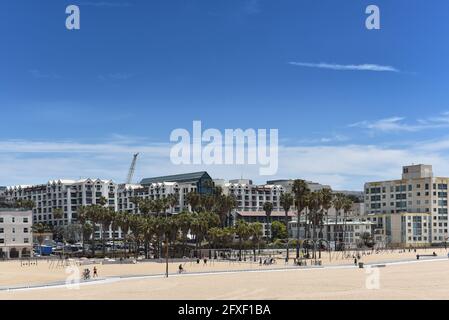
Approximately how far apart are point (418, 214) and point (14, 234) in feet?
366

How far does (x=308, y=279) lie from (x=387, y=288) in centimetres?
1273

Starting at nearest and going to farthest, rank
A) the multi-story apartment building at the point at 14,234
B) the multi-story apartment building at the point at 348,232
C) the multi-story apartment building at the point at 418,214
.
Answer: the multi-story apartment building at the point at 14,234 < the multi-story apartment building at the point at 348,232 < the multi-story apartment building at the point at 418,214

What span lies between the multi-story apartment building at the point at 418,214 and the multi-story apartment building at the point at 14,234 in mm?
99332

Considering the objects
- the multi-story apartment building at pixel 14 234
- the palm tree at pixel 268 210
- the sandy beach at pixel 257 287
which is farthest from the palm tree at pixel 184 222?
the palm tree at pixel 268 210

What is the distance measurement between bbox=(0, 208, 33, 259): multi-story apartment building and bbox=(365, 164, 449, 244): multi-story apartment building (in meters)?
99.3

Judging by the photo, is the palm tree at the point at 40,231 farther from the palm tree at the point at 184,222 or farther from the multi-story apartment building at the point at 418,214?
the multi-story apartment building at the point at 418,214

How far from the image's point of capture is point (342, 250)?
158m

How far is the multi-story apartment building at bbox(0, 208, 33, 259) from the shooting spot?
137 meters

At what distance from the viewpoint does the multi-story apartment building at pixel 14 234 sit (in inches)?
5389

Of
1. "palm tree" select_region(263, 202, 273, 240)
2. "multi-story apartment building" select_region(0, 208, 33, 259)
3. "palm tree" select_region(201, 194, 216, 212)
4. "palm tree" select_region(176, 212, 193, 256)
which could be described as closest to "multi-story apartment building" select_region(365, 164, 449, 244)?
"palm tree" select_region(263, 202, 273, 240)
